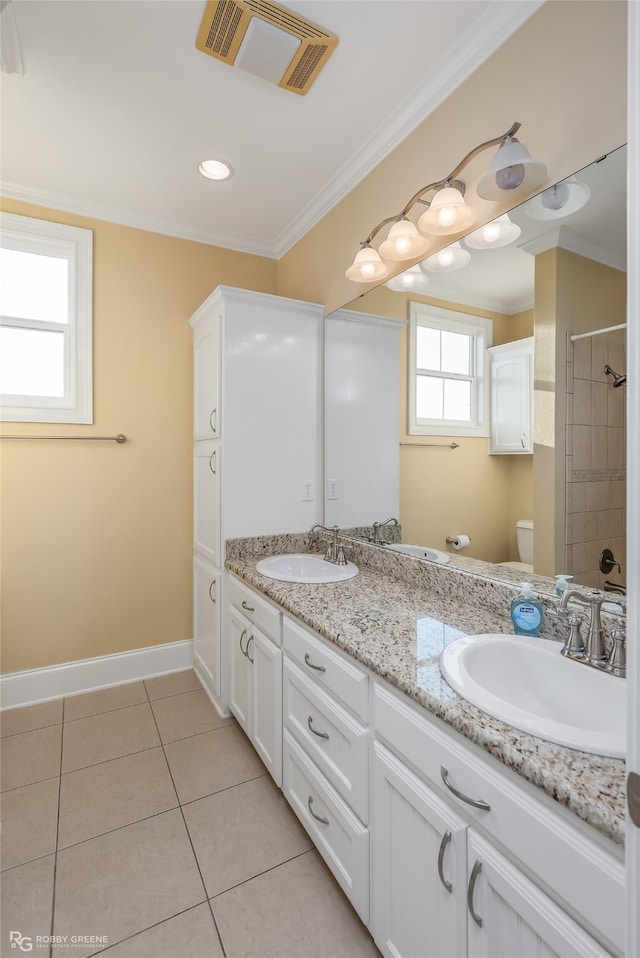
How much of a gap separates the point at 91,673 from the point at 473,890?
235cm

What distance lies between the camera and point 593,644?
41.2 inches

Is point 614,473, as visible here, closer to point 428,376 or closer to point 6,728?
point 428,376

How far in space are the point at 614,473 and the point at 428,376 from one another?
0.80 m

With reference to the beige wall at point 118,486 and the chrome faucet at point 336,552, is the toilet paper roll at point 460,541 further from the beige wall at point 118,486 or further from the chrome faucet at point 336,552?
the beige wall at point 118,486

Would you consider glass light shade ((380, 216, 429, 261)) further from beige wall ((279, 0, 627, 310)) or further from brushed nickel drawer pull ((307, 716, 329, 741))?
brushed nickel drawer pull ((307, 716, 329, 741))

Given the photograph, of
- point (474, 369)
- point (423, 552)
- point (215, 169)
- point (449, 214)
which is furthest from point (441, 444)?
point (215, 169)

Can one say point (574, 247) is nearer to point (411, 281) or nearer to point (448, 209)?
point (448, 209)

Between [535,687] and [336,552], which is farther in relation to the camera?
[336,552]

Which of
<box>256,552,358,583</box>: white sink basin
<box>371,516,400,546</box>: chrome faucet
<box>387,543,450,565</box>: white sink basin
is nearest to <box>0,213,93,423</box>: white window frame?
<box>256,552,358,583</box>: white sink basin

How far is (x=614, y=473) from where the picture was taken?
1146mm

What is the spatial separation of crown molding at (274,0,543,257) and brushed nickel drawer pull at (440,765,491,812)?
2033mm

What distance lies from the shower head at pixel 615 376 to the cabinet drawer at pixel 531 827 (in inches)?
36.2

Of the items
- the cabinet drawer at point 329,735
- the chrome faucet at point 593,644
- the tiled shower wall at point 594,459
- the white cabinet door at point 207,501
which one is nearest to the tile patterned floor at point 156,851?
the cabinet drawer at point 329,735

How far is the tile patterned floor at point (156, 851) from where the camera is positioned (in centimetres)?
124
